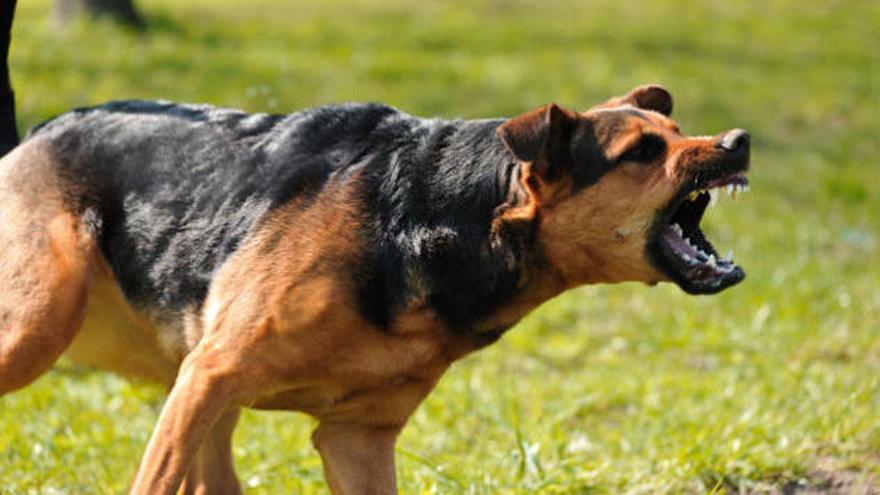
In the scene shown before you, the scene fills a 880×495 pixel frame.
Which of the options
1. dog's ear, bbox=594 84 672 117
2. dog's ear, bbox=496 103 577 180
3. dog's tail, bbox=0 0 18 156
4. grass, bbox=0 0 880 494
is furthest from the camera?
grass, bbox=0 0 880 494

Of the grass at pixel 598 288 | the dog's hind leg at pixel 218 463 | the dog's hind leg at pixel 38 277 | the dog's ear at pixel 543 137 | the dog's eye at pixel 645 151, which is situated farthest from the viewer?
the grass at pixel 598 288

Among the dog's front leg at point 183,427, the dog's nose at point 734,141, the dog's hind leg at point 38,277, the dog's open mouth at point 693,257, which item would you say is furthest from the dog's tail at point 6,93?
the dog's nose at point 734,141

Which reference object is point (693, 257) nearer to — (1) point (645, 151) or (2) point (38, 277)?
(1) point (645, 151)

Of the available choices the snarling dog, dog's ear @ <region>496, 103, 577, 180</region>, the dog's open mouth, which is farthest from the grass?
dog's ear @ <region>496, 103, 577, 180</region>

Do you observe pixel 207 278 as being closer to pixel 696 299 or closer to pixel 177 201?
pixel 177 201

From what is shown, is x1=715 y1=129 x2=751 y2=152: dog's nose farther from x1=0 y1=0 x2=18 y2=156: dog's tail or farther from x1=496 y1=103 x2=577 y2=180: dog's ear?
x1=0 y1=0 x2=18 y2=156: dog's tail

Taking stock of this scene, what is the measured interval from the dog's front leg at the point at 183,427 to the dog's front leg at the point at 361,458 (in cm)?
68

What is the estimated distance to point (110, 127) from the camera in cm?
550

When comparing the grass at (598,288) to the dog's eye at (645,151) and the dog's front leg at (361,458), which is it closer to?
the dog's front leg at (361,458)

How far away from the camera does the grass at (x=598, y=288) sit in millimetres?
6129

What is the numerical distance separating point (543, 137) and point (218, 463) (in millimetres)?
2202

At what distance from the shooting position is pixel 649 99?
529cm

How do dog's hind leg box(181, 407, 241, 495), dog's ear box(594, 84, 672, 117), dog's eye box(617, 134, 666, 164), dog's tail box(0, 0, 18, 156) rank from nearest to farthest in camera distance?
dog's eye box(617, 134, 666, 164) → dog's ear box(594, 84, 672, 117) → dog's tail box(0, 0, 18, 156) → dog's hind leg box(181, 407, 241, 495)

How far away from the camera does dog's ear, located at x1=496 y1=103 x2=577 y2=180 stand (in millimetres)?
4570
